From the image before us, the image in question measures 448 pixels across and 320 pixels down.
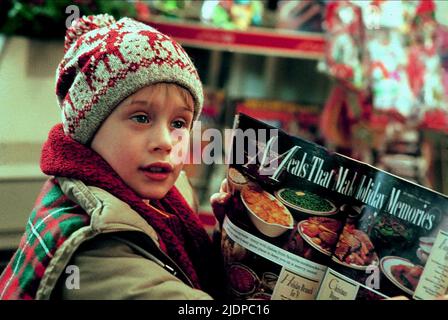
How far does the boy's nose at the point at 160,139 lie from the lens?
96 centimetres

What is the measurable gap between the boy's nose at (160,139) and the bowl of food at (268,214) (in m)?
0.16

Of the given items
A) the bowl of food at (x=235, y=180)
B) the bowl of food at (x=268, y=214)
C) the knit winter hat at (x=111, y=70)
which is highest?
the knit winter hat at (x=111, y=70)

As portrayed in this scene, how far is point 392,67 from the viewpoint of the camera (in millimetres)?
2854

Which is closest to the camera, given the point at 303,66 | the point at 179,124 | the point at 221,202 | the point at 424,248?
the point at 424,248

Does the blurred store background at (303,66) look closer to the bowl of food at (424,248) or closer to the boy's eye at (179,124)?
the boy's eye at (179,124)

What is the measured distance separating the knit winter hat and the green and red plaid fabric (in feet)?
0.37

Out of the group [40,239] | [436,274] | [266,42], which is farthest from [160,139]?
Result: [266,42]

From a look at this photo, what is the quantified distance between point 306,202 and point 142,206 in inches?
9.9

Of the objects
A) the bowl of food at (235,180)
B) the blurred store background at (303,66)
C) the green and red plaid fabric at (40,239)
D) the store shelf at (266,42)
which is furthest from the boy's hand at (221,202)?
the store shelf at (266,42)

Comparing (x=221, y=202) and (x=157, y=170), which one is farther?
(x=221, y=202)

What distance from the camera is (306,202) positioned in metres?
0.99

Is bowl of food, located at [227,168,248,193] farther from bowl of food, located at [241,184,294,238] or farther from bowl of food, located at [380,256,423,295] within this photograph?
bowl of food, located at [380,256,423,295]

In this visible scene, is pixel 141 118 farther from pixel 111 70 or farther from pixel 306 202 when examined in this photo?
pixel 306 202

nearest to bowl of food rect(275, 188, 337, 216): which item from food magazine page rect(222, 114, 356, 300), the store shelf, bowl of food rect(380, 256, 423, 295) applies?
food magazine page rect(222, 114, 356, 300)
